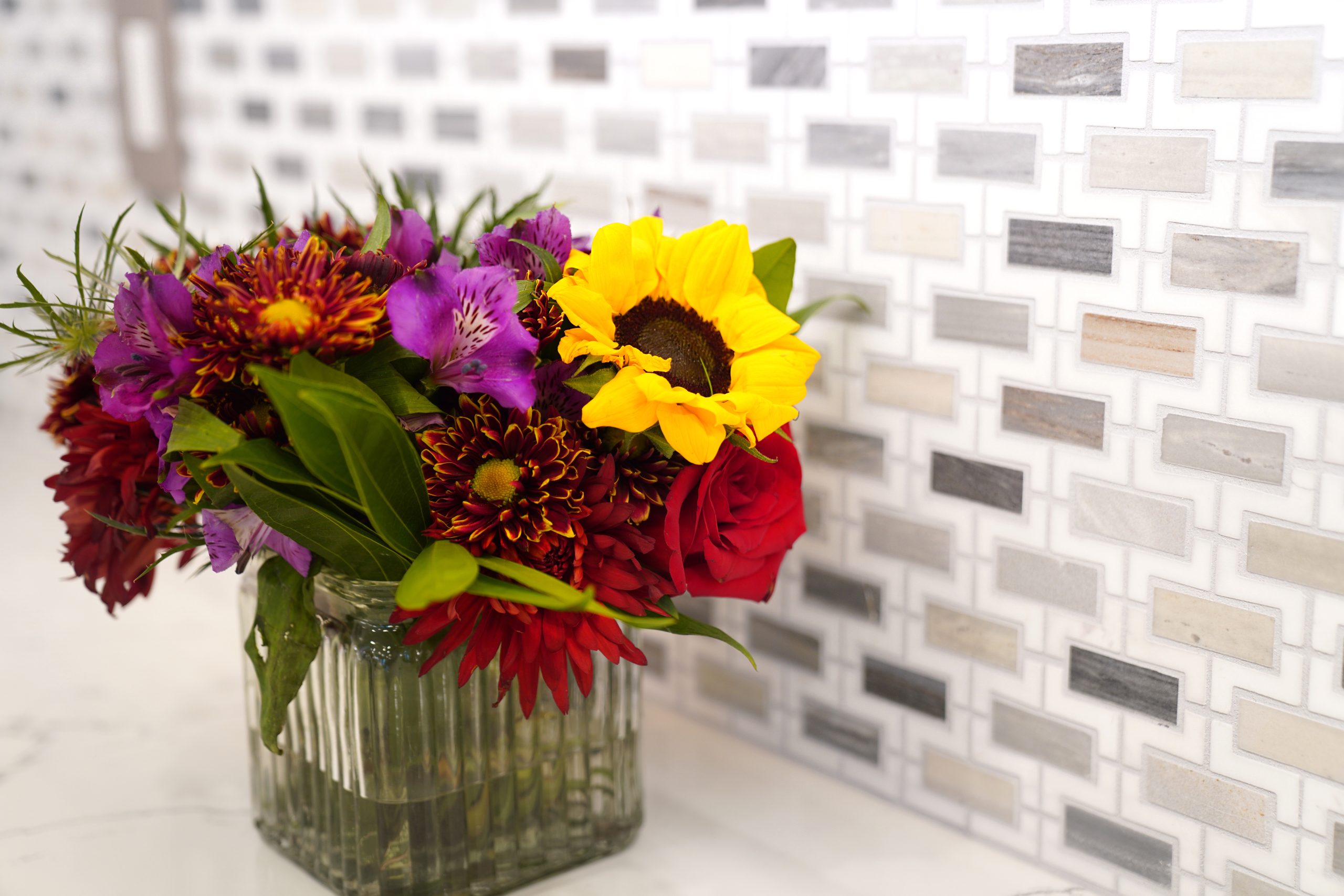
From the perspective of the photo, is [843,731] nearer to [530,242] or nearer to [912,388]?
[912,388]

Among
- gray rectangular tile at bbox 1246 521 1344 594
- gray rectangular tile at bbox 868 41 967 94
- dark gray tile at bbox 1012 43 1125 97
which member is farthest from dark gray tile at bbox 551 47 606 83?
gray rectangular tile at bbox 1246 521 1344 594

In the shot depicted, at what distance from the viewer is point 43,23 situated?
4.99ft

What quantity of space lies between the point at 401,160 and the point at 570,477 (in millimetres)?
638

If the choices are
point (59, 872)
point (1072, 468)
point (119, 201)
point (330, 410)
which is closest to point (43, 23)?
point (119, 201)

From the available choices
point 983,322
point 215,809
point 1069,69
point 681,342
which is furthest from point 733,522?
point 215,809

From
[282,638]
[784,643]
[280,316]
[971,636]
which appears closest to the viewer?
[280,316]

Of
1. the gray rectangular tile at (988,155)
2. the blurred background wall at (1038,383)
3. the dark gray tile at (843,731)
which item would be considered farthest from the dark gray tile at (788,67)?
the dark gray tile at (843,731)

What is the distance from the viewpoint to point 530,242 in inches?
26.1

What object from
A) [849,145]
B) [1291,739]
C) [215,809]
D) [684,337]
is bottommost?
[215,809]

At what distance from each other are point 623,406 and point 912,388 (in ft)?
0.81

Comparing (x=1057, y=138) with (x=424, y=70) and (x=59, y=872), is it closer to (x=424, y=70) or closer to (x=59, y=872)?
(x=424, y=70)

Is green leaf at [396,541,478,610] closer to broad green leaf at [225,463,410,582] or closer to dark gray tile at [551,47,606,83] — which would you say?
broad green leaf at [225,463,410,582]

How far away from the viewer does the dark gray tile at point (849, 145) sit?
0.75 meters

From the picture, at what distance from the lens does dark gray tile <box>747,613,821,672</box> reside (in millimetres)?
852
